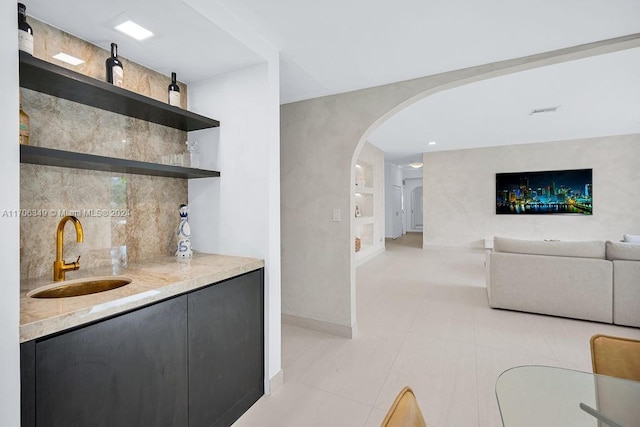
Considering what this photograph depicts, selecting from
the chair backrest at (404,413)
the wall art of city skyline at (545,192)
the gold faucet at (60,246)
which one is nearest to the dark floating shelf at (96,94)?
the gold faucet at (60,246)

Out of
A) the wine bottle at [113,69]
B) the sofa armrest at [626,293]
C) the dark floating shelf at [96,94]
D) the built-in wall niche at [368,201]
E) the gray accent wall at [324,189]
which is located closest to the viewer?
the dark floating shelf at [96,94]

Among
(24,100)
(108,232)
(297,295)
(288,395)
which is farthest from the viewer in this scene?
(297,295)

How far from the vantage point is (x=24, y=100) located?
1463mm

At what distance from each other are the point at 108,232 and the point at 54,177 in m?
0.42

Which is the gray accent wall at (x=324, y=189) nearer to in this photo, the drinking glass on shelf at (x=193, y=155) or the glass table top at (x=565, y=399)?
the drinking glass on shelf at (x=193, y=155)

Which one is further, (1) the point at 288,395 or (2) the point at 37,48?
(1) the point at 288,395

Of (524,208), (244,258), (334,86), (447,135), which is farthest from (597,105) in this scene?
(244,258)

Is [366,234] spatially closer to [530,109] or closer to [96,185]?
[530,109]

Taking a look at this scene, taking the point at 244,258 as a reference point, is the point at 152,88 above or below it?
above

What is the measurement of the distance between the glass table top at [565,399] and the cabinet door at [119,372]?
137 cm

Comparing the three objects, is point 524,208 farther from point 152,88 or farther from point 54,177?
point 54,177

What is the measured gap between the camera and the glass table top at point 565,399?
38.0 inches

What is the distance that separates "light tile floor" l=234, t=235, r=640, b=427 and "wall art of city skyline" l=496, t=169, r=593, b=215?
414 centimetres

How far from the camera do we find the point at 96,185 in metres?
1.78
